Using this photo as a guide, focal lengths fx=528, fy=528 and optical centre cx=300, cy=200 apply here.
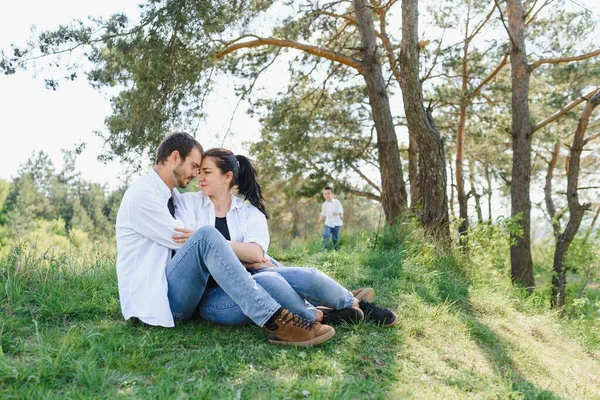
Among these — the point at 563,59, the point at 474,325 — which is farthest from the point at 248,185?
the point at 563,59

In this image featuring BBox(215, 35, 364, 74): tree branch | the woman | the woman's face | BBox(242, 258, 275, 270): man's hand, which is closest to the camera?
the woman

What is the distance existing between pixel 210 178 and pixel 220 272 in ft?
2.75

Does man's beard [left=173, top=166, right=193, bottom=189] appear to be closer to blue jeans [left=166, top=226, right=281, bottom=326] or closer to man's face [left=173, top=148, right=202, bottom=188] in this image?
man's face [left=173, top=148, right=202, bottom=188]

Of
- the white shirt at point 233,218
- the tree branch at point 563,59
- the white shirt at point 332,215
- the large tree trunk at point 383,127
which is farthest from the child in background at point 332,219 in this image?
the white shirt at point 233,218

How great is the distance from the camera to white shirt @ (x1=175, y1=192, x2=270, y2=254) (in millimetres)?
3545

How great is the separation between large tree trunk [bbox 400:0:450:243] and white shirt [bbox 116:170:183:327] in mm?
4554

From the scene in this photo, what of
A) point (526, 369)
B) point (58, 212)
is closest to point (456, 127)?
point (526, 369)

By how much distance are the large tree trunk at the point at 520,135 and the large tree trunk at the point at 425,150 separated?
266 cm

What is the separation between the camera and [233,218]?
3670mm

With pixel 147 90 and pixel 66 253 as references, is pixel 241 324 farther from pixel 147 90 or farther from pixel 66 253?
pixel 147 90

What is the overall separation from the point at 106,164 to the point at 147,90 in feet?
4.94

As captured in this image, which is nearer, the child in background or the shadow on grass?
the shadow on grass

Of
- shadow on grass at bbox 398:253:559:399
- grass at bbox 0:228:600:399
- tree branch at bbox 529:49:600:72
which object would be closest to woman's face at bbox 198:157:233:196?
grass at bbox 0:228:600:399

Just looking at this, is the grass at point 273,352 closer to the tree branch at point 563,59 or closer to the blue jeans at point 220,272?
the blue jeans at point 220,272
